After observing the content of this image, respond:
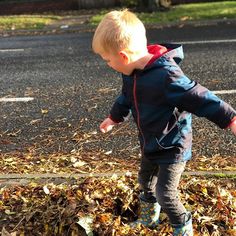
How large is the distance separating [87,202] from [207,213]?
817mm

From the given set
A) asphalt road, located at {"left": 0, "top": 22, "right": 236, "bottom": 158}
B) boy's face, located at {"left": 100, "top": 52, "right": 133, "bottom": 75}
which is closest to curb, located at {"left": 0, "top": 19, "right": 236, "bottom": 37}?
asphalt road, located at {"left": 0, "top": 22, "right": 236, "bottom": 158}

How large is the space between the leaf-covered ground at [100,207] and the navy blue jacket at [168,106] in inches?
24.8

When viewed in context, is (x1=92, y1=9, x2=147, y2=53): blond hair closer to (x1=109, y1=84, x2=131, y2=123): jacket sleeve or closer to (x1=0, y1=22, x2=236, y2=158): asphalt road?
(x1=109, y1=84, x2=131, y2=123): jacket sleeve

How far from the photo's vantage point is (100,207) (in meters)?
3.17

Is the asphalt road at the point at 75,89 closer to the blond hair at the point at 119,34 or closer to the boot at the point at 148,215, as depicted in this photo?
the boot at the point at 148,215

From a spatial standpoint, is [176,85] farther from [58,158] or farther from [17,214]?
[58,158]

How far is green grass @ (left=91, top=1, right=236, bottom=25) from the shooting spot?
13156mm

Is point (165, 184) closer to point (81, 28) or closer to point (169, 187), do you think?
point (169, 187)

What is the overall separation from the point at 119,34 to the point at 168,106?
18.4 inches

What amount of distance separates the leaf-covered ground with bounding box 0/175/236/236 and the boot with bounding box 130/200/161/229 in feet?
0.15

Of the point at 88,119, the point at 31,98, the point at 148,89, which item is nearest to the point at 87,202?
the point at 148,89

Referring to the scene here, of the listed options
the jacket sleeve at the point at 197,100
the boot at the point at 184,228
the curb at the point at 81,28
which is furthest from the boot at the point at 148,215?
the curb at the point at 81,28

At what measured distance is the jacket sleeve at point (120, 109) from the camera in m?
2.85

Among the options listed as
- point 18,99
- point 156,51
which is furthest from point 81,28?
point 156,51
